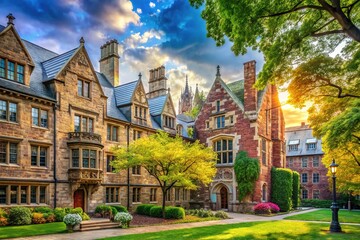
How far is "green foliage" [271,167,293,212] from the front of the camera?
1346 inches

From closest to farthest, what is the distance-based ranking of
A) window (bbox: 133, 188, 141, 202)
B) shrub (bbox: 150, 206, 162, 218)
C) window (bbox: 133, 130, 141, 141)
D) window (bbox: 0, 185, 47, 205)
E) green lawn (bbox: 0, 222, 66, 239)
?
1. green lawn (bbox: 0, 222, 66, 239)
2. window (bbox: 0, 185, 47, 205)
3. shrub (bbox: 150, 206, 162, 218)
4. window (bbox: 133, 188, 141, 202)
5. window (bbox: 133, 130, 141, 141)

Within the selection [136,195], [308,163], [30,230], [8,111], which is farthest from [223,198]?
[308,163]

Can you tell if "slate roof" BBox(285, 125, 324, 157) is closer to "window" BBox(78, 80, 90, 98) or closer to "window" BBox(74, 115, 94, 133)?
"window" BBox(74, 115, 94, 133)

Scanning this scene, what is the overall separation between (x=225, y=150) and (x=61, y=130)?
63.9ft

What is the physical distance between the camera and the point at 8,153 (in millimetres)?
19766

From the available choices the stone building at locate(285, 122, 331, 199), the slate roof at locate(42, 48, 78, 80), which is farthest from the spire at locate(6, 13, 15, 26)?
the stone building at locate(285, 122, 331, 199)

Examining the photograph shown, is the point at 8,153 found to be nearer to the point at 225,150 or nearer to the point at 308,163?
the point at 225,150

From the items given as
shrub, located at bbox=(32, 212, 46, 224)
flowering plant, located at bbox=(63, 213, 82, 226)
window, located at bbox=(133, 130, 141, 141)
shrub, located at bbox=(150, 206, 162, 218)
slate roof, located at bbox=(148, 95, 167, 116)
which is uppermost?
slate roof, located at bbox=(148, 95, 167, 116)

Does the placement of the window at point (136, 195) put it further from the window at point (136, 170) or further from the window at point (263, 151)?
the window at point (263, 151)

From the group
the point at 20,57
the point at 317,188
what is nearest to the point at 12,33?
the point at 20,57

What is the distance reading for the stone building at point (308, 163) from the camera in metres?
54.2

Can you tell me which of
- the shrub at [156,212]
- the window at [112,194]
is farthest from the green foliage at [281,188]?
the window at [112,194]

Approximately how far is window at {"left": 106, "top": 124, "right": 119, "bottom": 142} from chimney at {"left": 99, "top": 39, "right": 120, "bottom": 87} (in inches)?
286

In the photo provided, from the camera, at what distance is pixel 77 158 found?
23.3 metres
